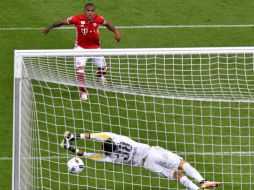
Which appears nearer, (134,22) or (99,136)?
(99,136)

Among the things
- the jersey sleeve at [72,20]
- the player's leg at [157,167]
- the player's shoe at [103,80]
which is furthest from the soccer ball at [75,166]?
the jersey sleeve at [72,20]

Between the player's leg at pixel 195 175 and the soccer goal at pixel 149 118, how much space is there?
1.31 feet

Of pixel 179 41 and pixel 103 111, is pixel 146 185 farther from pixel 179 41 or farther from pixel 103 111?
pixel 179 41

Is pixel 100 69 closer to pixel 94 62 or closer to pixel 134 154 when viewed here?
pixel 94 62

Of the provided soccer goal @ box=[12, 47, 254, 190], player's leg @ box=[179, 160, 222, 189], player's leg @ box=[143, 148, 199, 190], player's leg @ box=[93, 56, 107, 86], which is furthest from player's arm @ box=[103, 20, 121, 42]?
player's leg @ box=[179, 160, 222, 189]

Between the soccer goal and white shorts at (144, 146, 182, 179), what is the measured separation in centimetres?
24

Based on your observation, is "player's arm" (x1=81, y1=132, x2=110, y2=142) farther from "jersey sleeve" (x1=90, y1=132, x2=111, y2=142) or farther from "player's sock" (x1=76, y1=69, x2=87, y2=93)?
"player's sock" (x1=76, y1=69, x2=87, y2=93)

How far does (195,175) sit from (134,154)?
0.95 meters

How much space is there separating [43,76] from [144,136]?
A: 296cm

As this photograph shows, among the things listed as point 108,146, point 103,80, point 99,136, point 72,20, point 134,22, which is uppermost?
point 72,20

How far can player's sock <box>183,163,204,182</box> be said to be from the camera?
1612 centimetres

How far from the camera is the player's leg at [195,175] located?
16000 millimetres

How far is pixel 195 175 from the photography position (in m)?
16.2

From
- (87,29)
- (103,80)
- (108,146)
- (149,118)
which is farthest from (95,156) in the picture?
(87,29)
